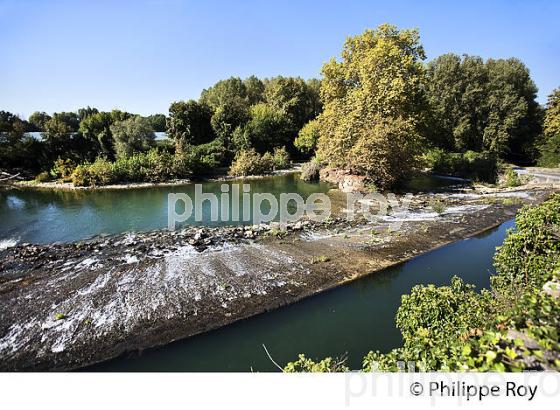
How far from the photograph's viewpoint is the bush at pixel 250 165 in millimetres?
28328

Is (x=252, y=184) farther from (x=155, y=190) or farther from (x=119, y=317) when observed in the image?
(x=119, y=317)

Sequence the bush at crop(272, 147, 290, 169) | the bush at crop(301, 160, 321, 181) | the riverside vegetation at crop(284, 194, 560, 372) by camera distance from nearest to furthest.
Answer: the riverside vegetation at crop(284, 194, 560, 372) < the bush at crop(301, 160, 321, 181) < the bush at crop(272, 147, 290, 169)

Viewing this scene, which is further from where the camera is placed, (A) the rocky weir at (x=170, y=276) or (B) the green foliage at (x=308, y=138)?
(B) the green foliage at (x=308, y=138)

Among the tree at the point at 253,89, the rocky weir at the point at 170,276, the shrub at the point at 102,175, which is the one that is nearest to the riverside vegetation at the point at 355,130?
the shrub at the point at 102,175

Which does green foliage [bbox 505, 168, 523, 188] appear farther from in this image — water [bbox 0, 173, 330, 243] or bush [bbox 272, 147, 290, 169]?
bush [bbox 272, 147, 290, 169]

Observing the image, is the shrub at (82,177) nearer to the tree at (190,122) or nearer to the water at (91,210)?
the water at (91,210)

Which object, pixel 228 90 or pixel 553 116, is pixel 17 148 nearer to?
pixel 228 90

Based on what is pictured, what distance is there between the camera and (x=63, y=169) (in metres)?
25.2

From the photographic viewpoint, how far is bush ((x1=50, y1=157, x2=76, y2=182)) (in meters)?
24.7

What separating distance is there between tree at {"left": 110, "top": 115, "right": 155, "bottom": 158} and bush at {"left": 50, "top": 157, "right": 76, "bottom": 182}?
387cm

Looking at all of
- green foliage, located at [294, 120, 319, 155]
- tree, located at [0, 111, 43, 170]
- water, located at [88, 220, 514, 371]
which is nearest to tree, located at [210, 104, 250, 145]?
green foliage, located at [294, 120, 319, 155]

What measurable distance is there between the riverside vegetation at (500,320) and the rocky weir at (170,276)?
305 centimetres
